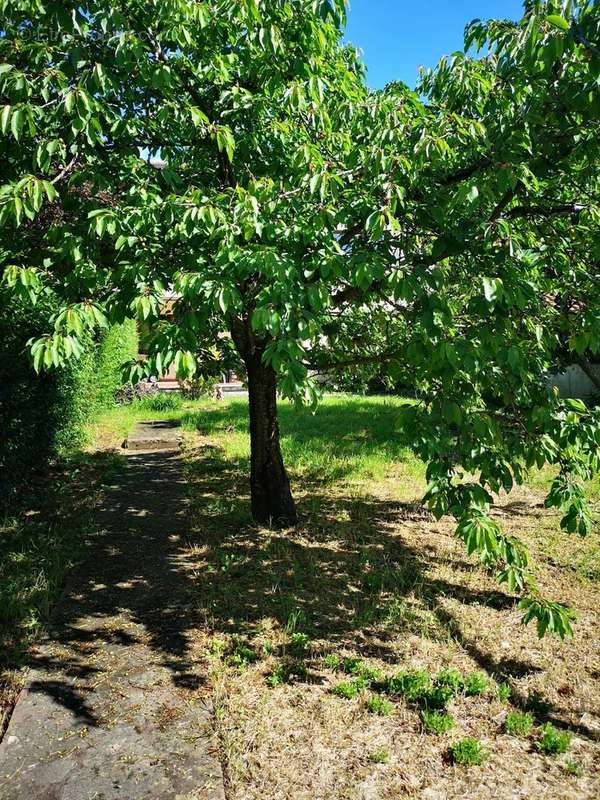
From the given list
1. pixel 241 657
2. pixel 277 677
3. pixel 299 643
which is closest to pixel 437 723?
pixel 277 677

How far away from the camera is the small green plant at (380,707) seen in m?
3.09

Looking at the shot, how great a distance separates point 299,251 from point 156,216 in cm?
94

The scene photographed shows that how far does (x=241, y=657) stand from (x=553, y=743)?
188cm

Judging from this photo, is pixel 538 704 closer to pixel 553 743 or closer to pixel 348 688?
pixel 553 743

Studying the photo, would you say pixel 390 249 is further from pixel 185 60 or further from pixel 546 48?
pixel 185 60

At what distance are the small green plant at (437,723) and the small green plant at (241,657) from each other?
115 centimetres

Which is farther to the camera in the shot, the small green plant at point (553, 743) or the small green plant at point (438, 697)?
the small green plant at point (438, 697)

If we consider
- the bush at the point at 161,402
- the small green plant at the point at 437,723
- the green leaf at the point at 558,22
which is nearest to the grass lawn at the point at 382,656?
the small green plant at the point at 437,723

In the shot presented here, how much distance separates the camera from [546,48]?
8.53 feet

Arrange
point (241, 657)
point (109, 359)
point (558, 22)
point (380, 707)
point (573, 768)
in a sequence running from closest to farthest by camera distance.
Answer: point (558, 22) → point (573, 768) → point (380, 707) → point (241, 657) → point (109, 359)

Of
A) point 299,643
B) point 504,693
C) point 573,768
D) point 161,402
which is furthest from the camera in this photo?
point 161,402

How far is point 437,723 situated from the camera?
2955 millimetres

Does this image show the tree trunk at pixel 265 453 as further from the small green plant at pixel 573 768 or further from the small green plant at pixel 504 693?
the small green plant at pixel 573 768

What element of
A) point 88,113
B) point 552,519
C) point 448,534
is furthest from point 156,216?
point 552,519
